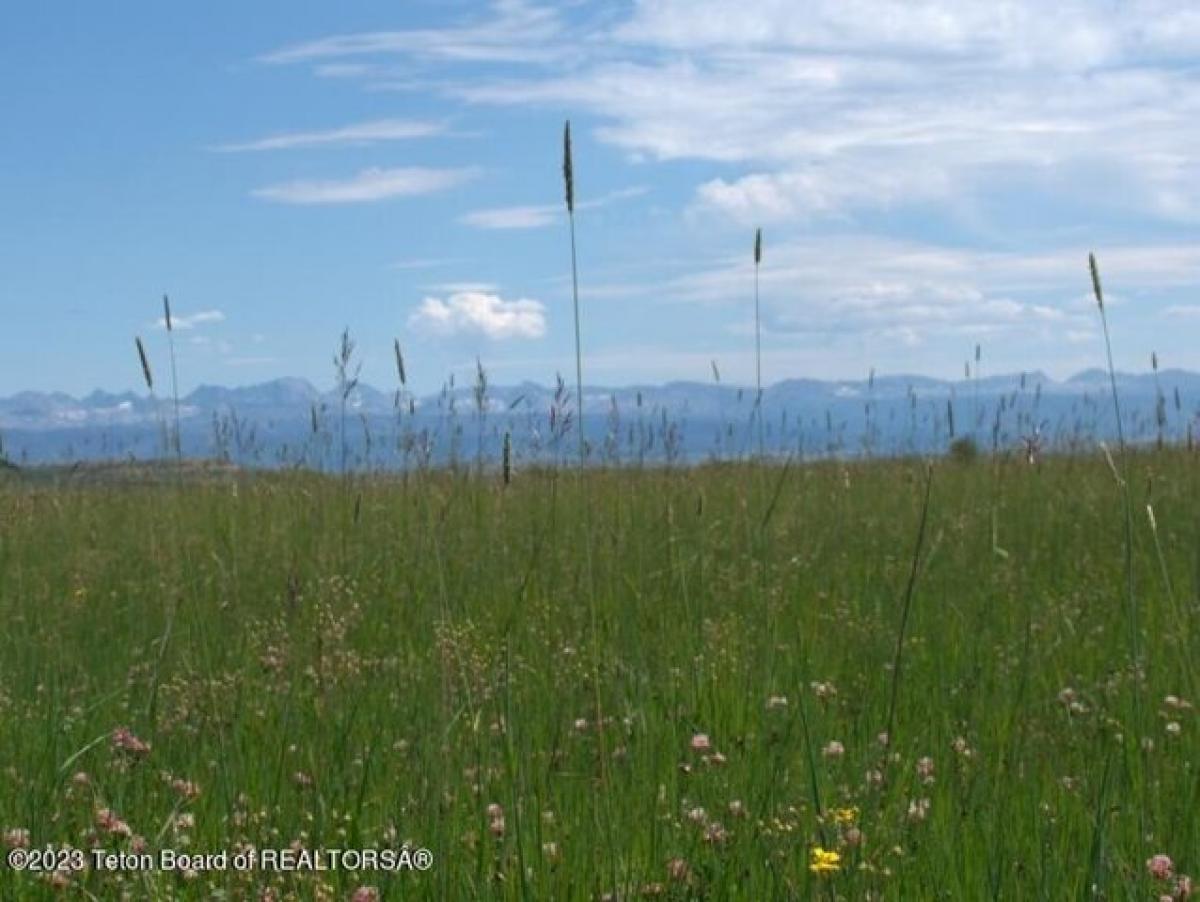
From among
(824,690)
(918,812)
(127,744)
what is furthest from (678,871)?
(824,690)

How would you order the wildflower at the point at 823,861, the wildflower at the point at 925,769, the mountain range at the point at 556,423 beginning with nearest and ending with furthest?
the wildflower at the point at 823,861 < the wildflower at the point at 925,769 < the mountain range at the point at 556,423

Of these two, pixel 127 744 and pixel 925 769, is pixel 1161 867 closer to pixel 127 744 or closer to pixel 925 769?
pixel 925 769

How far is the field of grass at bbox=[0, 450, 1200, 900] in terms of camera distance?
305cm

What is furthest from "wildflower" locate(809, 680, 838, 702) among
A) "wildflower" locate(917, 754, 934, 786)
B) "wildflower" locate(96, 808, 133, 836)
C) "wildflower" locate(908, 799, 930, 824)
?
"wildflower" locate(96, 808, 133, 836)

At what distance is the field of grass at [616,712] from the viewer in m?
3.05

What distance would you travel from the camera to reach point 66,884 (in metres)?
2.87

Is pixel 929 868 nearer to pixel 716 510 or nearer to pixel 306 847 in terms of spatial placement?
pixel 306 847

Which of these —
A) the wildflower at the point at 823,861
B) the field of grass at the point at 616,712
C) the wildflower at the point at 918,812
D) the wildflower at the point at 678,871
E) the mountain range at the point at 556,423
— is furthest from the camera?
the mountain range at the point at 556,423

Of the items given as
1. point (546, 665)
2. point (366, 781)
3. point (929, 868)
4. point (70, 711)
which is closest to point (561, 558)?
point (546, 665)

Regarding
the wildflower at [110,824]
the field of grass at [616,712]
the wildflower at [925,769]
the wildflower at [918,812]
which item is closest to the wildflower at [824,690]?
the field of grass at [616,712]

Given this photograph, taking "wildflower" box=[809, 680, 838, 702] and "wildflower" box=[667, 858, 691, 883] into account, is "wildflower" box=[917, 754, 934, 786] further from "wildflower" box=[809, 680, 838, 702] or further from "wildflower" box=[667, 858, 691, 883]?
"wildflower" box=[667, 858, 691, 883]

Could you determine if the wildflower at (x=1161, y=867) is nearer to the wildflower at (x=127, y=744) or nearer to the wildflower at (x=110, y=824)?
the wildflower at (x=110, y=824)

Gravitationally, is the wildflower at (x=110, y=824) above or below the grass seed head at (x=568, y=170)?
below

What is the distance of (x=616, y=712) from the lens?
4.34 m
